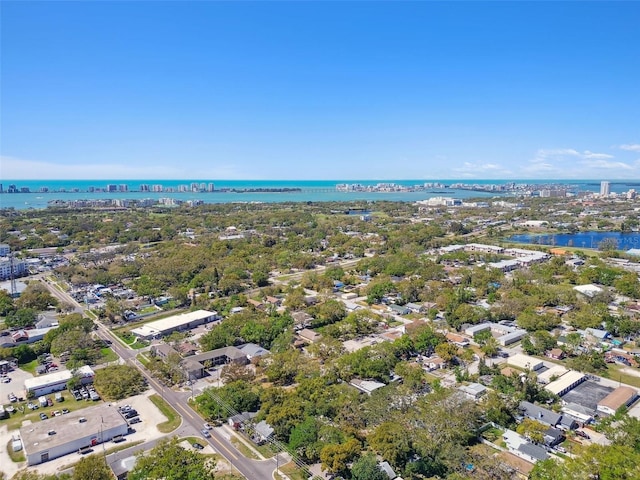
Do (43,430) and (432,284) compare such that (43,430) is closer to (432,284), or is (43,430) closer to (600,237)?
(432,284)

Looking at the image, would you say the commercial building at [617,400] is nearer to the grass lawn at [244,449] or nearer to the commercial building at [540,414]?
the commercial building at [540,414]

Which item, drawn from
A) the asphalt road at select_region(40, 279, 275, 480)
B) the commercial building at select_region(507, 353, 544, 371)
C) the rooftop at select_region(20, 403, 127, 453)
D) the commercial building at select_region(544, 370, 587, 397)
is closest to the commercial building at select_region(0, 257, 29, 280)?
the asphalt road at select_region(40, 279, 275, 480)

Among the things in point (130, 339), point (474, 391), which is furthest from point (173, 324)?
point (474, 391)

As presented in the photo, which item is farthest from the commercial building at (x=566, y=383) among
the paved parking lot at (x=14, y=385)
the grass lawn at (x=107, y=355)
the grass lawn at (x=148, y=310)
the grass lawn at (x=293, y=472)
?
the grass lawn at (x=148, y=310)

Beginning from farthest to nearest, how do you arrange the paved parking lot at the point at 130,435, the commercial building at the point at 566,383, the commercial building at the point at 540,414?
the commercial building at the point at 566,383
the commercial building at the point at 540,414
the paved parking lot at the point at 130,435

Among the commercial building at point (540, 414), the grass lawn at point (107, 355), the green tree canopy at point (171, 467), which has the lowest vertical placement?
the grass lawn at point (107, 355)

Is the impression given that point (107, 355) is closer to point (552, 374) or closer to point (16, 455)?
point (16, 455)

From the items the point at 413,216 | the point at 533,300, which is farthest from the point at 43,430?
the point at 413,216

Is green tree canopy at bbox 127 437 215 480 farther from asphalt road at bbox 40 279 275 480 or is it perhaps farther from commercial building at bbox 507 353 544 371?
commercial building at bbox 507 353 544 371
